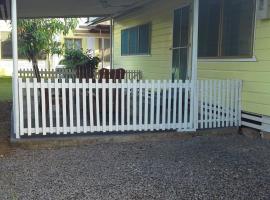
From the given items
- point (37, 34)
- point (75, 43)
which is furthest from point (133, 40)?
point (75, 43)

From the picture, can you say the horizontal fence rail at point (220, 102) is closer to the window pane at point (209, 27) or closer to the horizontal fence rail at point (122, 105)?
the horizontal fence rail at point (122, 105)

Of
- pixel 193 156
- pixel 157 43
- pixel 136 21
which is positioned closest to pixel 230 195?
pixel 193 156

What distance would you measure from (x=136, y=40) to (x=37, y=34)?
424cm

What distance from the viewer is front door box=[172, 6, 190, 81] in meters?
9.09

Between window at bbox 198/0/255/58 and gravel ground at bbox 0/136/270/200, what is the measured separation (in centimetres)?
199

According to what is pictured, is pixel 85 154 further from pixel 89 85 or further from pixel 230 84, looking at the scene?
pixel 230 84

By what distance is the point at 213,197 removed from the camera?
4105mm

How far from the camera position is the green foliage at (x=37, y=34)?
12.6 m

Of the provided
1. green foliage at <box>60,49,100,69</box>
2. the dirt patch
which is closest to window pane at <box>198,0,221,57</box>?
green foliage at <box>60,49,100,69</box>

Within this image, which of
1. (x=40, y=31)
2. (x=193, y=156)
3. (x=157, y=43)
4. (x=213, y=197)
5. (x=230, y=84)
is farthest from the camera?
(x=40, y=31)

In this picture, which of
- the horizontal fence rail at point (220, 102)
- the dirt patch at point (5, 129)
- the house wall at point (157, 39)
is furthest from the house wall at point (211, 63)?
the dirt patch at point (5, 129)

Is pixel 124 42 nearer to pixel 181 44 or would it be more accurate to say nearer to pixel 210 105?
pixel 181 44

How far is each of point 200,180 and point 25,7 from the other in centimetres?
743

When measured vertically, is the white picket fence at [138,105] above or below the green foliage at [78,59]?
below
